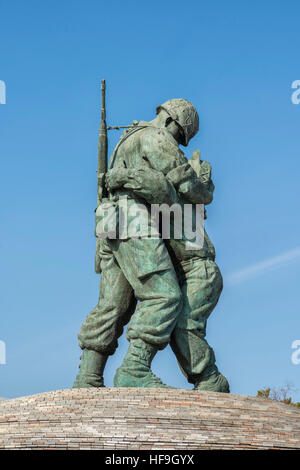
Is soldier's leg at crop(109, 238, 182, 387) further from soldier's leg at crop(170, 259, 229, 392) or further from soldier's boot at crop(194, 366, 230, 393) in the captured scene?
soldier's boot at crop(194, 366, 230, 393)

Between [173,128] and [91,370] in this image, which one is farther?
[173,128]

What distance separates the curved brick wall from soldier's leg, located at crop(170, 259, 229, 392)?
1.58m

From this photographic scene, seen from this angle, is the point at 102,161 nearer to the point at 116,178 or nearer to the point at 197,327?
the point at 116,178

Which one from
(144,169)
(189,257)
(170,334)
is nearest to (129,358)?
(170,334)

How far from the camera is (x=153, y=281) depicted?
1492 centimetres

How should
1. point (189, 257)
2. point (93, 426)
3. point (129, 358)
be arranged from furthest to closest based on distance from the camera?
point (189, 257) < point (129, 358) < point (93, 426)

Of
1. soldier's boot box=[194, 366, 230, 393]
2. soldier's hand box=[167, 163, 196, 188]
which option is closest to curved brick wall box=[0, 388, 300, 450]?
soldier's boot box=[194, 366, 230, 393]

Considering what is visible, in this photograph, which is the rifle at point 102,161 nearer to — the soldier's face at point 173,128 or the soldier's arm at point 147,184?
the soldier's arm at point 147,184

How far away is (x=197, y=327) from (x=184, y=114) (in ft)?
11.7

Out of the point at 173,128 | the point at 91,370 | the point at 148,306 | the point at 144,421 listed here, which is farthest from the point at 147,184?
the point at 144,421
